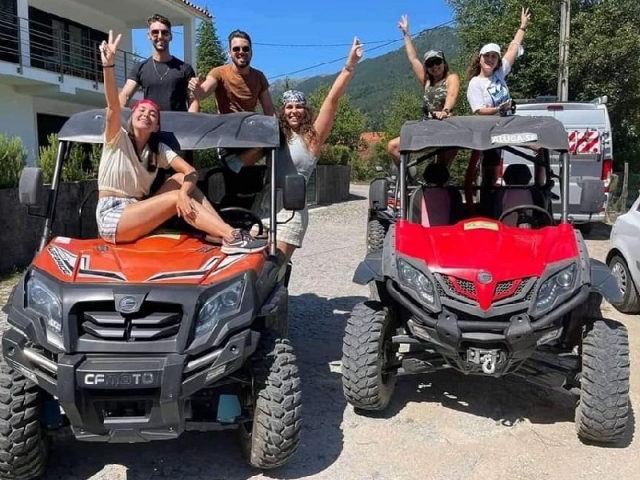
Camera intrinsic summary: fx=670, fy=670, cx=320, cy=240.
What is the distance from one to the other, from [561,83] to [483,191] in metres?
12.8

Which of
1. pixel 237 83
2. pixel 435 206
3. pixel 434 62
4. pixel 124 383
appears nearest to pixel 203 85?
pixel 237 83

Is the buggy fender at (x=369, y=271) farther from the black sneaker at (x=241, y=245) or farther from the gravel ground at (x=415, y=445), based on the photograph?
the gravel ground at (x=415, y=445)

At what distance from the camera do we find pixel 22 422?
10.8ft

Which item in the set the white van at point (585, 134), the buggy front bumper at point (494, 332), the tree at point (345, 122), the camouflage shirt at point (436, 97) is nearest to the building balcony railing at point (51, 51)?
the white van at point (585, 134)

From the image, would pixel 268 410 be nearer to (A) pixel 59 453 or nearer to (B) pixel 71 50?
(A) pixel 59 453

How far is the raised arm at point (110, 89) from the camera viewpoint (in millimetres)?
3871

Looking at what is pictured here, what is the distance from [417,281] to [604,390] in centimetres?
127

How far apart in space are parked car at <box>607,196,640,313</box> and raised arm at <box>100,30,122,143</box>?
520cm

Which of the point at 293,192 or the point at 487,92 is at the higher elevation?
the point at 487,92

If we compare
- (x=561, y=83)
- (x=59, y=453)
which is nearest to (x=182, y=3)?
(x=561, y=83)

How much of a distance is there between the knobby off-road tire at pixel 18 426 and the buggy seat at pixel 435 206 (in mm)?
3135

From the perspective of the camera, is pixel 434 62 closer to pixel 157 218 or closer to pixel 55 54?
pixel 157 218

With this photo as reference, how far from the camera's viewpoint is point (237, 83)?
18.5 ft

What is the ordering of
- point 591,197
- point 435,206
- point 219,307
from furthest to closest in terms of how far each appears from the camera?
point 435,206
point 591,197
point 219,307
